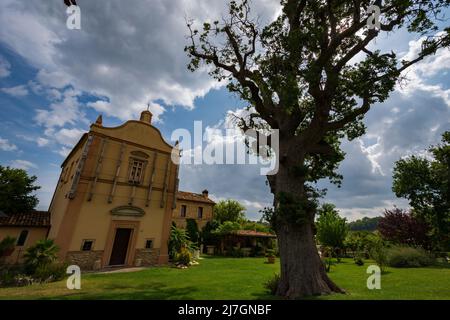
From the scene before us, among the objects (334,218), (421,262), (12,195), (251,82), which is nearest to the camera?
(251,82)

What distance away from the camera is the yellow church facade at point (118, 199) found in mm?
13445

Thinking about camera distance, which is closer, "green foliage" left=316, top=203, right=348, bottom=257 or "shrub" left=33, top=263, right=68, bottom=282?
"shrub" left=33, top=263, right=68, bottom=282

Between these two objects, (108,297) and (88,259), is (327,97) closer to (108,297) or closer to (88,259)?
(108,297)

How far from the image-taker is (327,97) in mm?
7609

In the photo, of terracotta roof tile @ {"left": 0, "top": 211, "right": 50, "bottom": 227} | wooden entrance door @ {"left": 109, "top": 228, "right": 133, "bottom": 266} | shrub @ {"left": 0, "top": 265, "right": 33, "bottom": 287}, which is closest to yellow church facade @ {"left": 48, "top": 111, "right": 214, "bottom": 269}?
wooden entrance door @ {"left": 109, "top": 228, "right": 133, "bottom": 266}

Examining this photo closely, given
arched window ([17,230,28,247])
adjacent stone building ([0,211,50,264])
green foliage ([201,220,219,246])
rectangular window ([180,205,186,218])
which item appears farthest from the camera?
rectangular window ([180,205,186,218])

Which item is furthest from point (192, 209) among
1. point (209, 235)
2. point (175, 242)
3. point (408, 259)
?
point (408, 259)

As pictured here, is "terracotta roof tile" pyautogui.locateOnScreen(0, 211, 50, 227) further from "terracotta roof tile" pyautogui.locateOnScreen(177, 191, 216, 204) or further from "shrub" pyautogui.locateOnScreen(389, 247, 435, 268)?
"shrub" pyautogui.locateOnScreen(389, 247, 435, 268)

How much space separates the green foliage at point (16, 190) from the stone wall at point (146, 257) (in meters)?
10.2

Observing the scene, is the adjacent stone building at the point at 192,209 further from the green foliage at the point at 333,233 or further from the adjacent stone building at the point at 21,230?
the green foliage at the point at 333,233

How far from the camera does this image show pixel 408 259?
624 inches

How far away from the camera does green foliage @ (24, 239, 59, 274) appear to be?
10.7m

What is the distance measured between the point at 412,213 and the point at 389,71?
25925 mm
